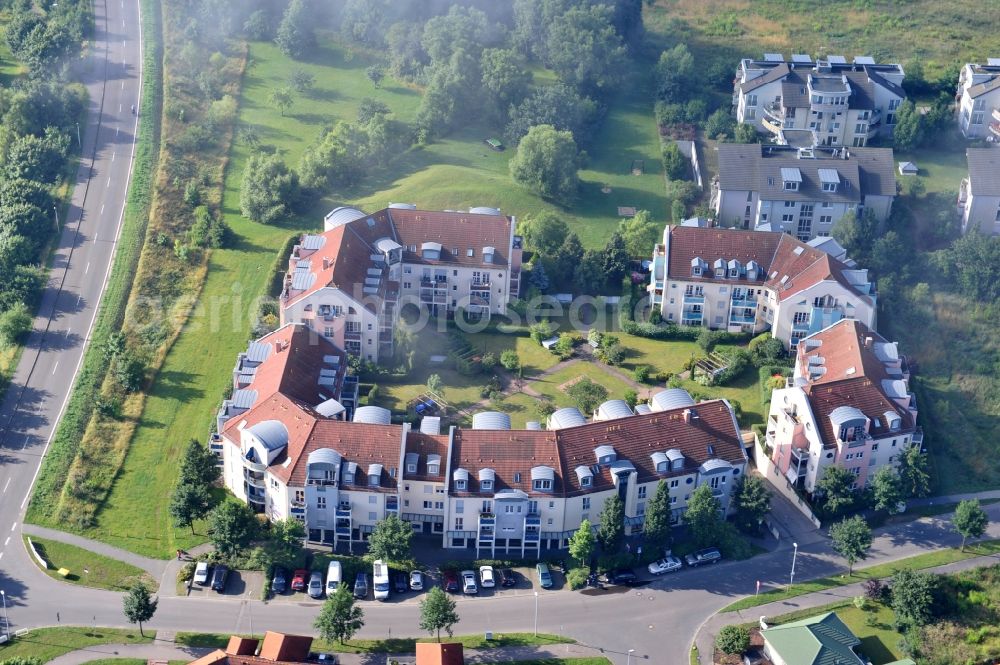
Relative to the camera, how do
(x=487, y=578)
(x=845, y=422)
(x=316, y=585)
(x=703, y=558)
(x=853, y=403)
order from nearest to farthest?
1. (x=316, y=585)
2. (x=487, y=578)
3. (x=703, y=558)
4. (x=845, y=422)
5. (x=853, y=403)

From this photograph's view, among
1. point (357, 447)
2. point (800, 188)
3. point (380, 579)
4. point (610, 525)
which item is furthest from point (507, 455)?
point (800, 188)

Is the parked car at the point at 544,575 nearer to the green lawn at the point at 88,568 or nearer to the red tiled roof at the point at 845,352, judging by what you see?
the green lawn at the point at 88,568

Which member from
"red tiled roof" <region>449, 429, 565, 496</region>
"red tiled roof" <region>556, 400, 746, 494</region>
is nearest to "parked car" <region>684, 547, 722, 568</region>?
"red tiled roof" <region>556, 400, 746, 494</region>

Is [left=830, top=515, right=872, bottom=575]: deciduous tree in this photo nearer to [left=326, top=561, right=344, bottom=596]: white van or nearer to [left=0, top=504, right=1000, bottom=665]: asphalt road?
[left=0, top=504, right=1000, bottom=665]: asphalt road

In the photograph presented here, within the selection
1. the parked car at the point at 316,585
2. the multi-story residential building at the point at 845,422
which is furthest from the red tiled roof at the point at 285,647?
the multi-story residential building at the point at 845,422

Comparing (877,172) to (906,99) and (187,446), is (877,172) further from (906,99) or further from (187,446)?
(187,446)

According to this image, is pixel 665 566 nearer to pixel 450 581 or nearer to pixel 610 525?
pixel 610 525

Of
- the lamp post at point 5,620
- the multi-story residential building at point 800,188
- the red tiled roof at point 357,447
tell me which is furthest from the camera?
the multi-story residential building at point 800,188
